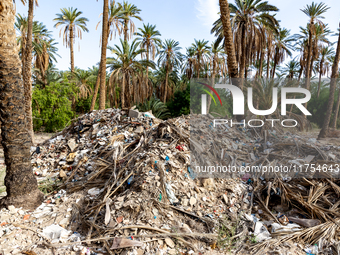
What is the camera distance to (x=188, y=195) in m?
4.33

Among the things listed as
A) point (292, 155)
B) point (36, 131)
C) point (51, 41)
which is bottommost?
point (36, 131)

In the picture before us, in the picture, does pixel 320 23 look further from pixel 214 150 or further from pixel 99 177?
pixel 99 177

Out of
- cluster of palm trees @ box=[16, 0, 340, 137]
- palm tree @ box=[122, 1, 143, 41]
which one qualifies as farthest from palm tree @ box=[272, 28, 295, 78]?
palm tree @ box=[122, 1, 143, 41]

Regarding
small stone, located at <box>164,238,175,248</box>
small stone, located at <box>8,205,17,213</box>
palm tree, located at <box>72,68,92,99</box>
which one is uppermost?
palm tree, located at <box>72,68,92,99</box>

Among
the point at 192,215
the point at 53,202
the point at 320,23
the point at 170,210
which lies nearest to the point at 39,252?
the point at 53,202

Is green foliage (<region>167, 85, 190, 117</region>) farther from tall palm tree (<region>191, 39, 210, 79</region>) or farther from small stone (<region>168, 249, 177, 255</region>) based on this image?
small stone (<region>168, 249, 177, 255</region>)

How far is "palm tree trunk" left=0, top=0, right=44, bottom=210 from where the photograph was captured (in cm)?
413

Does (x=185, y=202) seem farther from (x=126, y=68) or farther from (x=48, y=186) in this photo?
(x=126, y=68)

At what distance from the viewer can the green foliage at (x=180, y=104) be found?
Result: 2149 centimetres

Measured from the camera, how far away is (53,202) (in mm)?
4648

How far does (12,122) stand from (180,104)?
60.9ft

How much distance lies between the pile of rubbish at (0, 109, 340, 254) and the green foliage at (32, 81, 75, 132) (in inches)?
512

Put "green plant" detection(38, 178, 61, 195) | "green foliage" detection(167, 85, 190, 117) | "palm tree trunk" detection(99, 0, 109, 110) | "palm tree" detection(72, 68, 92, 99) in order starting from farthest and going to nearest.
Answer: "palm tree" detection(72, 68, 92, 99)
"green foliage" detection(167, 85, 190, 117)
"palm tree trunk" detection(99, 0, 109, 110)
"green plant" detection(38, 178, 61, 195)

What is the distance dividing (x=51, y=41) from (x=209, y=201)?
27039 mm
